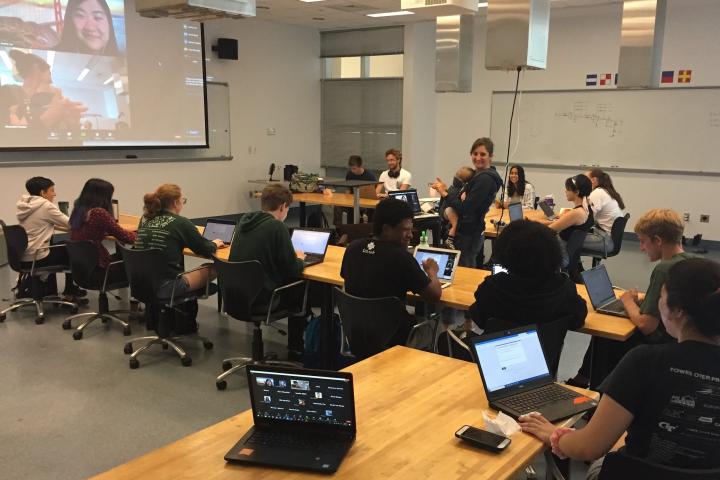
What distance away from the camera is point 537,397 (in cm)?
210

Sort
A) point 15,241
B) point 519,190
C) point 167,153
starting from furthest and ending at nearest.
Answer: point 167,153, point 519,190, point 15,241

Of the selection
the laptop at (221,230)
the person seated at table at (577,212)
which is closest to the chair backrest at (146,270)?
the laptop at (221,230)

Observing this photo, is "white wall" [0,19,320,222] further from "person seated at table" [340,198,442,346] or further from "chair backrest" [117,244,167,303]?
Answer: "person seated at table" [340,198,442,346]

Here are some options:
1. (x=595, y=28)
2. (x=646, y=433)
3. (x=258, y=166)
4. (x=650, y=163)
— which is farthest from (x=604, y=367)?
(x=258, y=166)

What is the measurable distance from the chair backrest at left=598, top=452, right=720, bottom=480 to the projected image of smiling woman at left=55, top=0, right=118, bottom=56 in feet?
24.3

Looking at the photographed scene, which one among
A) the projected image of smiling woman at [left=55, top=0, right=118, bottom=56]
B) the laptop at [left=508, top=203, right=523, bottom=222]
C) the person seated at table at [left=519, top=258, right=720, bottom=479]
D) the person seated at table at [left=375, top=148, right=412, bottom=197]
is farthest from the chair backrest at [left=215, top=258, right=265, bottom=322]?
the projected image of smiling woman at [left=55, top=0, right=118, bottom=56]

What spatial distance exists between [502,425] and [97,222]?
149 inches

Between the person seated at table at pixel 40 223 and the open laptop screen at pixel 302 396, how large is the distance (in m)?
3.85

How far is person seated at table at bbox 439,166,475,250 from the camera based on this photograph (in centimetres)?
535

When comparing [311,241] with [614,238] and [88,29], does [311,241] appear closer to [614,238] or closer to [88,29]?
[614,238]

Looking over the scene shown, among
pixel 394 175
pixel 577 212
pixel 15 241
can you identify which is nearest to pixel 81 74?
pixel 15 241

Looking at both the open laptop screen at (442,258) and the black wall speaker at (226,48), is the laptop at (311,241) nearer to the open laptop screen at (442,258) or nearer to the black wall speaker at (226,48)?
the open laptop screen at (442,258)

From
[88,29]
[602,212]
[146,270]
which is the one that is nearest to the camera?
[146,270]

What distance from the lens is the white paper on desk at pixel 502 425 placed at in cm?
185
